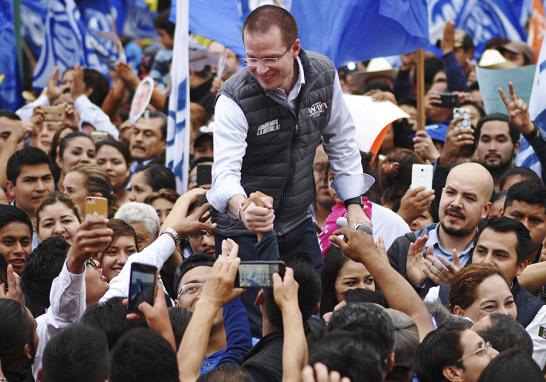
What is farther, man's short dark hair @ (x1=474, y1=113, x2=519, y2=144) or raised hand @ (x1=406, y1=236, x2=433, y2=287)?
man's short dark hair @ (x1=474, y1=113, x2=519, y2=144)

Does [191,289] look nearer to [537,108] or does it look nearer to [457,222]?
[457,222]

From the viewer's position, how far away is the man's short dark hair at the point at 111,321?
5840 millimetres

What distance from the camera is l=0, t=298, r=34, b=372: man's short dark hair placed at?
583 centimetres

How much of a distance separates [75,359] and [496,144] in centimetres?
571

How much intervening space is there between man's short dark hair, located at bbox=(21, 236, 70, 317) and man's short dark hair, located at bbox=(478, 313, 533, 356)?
2565 mm

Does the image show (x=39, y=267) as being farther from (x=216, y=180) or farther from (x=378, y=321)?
(x=378, y=321)

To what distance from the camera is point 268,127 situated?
22.2ft

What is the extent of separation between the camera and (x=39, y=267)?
7.38 m

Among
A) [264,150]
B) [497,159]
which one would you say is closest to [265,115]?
[264,150]

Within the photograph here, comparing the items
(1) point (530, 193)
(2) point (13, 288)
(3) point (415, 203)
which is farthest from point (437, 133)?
(2) point (13, 288)

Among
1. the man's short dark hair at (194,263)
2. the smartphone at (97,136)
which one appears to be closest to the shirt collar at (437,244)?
the man's short dark hair at (194,263)

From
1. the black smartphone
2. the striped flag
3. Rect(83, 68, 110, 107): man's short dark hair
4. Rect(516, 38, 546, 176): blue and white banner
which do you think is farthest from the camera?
Rect(83, 68, 110, 107): man's short dark hair

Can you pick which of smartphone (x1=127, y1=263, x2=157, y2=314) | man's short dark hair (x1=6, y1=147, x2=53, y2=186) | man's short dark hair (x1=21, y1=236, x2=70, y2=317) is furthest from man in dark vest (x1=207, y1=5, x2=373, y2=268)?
man's short dark hair (x1=6, y1=147, x2=53, y2=186)

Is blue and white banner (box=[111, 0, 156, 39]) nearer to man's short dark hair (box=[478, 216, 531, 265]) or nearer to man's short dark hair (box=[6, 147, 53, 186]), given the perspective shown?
man's short dark hair (box=[6, 147, 53, 186])
